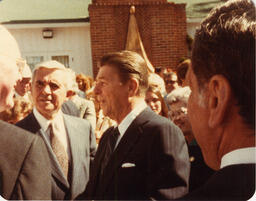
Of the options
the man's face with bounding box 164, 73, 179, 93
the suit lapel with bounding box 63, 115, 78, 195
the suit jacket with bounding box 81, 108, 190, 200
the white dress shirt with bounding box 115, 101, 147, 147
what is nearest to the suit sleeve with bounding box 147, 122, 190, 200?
the suit jacket with bounding box 81, 108, 190, 200

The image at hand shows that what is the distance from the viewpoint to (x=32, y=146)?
0.96 metres

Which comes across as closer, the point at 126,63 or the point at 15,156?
the point at 15,156

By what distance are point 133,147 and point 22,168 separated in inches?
17.5

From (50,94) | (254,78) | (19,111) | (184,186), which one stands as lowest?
(184,186)

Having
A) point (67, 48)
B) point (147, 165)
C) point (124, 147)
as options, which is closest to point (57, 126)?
point (124, 147)

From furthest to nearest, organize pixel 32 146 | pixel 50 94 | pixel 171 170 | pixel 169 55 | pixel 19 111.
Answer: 1. pixel 169 55
2. pixel 19 111
3. pixel 50 94
4. pixel 171 170
5. pixel 32 146

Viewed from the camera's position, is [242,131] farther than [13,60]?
No

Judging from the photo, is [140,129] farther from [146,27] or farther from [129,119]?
[146,27]

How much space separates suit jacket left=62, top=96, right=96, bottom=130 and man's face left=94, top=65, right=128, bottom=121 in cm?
51

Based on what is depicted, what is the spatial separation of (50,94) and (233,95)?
113cm

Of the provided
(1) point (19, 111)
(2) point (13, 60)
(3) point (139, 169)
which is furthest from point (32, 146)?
(1) point (19, 111)

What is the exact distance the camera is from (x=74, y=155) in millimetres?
1516

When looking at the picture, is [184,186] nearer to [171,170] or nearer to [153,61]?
[171,170]

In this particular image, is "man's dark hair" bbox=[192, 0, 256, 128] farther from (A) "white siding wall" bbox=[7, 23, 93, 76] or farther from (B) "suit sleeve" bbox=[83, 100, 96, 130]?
(B) "suit sleeve" bbox=[83, 100, 96, 130]
